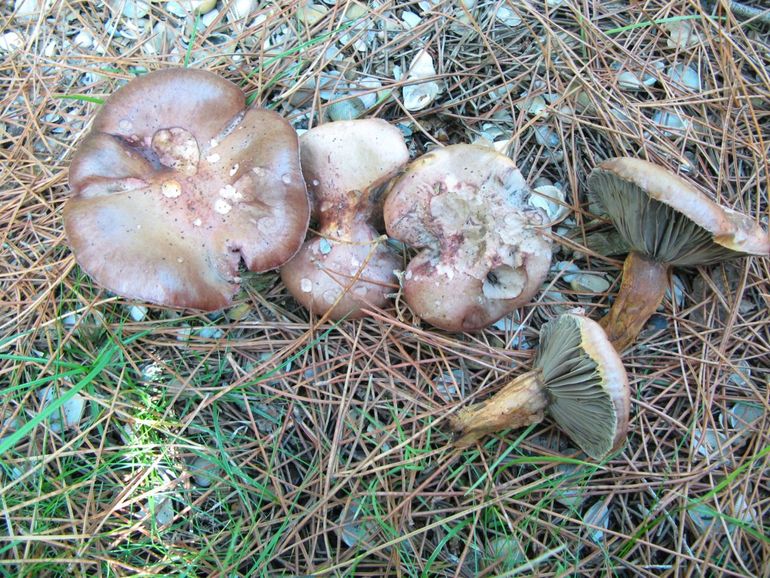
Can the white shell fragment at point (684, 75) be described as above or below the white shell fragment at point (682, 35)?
below

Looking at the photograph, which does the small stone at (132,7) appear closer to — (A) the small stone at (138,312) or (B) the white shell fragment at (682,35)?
(A) the small stone at (138,312)

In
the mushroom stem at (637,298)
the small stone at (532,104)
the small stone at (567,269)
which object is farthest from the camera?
the small stone at (532,104)

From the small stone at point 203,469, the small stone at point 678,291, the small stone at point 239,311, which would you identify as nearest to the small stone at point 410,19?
the small stone at point 239,311

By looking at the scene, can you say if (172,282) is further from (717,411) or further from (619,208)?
(717,411)

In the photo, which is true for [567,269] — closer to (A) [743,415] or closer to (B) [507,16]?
(A) [743,415]

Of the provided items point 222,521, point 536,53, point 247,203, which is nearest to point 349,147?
point 247,203

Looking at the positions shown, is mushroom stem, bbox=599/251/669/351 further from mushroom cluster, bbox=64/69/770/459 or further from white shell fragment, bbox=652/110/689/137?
white shell fragment, bbox=652/110/689/137

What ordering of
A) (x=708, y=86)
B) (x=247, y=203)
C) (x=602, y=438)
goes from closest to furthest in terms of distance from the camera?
(x=602, y=438)
(x=247, y=203)
(x=708, y=86)
